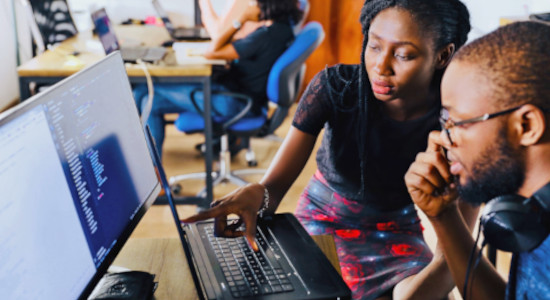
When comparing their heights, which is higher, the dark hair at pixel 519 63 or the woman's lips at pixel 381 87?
the dark hair at pixel 519 63

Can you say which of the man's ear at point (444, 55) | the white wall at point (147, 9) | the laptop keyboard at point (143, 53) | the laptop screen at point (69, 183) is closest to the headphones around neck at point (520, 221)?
the man's ear at point (444, 55)

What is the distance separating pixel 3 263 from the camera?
649 millimetres

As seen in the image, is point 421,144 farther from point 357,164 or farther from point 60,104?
point 60,104

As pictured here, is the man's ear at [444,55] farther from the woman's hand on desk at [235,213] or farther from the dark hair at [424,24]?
the woman's hand on desk at [235,213]

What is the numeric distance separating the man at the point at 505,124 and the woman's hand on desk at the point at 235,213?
16.0 inches

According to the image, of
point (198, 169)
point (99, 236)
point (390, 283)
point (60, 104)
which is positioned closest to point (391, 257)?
point (390, 283)

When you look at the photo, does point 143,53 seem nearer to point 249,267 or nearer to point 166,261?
point 166,261

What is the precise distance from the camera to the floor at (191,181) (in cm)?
252

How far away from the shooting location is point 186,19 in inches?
169

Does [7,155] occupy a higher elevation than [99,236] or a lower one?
higher

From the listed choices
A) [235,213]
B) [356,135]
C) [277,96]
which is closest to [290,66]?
[277,96]

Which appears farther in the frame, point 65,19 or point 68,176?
point 65,19

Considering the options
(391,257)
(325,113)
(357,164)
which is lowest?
(391,257)

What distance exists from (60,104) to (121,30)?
9.21 feet
